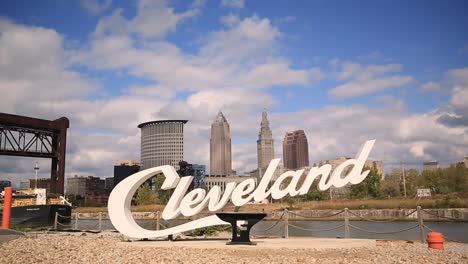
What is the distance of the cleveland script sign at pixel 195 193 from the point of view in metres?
16.3

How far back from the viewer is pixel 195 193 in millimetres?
16828

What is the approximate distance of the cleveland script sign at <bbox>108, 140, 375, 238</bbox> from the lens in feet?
53.4

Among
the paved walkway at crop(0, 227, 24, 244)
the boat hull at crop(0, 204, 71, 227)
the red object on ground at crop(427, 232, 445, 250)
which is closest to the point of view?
the red object on ground at crop(427, 232, 445, 250)

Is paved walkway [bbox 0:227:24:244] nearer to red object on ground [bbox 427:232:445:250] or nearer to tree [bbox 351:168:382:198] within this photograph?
red object on ground [bbox 427:232:445:250]

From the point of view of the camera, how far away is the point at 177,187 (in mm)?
16438

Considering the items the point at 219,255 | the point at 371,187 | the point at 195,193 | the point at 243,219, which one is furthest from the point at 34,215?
the point at 371,187

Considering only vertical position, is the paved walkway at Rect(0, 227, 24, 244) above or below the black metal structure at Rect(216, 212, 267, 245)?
below

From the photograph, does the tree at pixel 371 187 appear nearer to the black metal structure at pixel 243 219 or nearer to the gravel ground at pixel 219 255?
the gravel ground at pixel 219 255

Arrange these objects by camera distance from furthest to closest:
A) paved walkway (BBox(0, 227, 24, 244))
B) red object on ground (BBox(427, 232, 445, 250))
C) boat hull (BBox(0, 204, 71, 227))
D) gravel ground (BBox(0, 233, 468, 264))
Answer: boat hull (BBox(0, 204, 71, 227))
paved walkway (BBox(0, 227, 24, 244))
red object on ground (BBox(427, 232, 445, 250))
gravel ground (BBox(0, 233, 468, 264))

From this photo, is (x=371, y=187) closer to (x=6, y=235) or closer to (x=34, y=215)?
(x=34, y=215)

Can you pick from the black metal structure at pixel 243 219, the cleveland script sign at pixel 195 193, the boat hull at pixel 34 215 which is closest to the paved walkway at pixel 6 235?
the cleveland script sign at pixel 195 193

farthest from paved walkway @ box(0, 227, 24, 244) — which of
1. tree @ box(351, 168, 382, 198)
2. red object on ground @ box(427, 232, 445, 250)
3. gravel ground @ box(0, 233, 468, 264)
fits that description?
tree @ box(351, 168, 382, 198)

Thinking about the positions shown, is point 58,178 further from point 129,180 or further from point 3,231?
point 129,180

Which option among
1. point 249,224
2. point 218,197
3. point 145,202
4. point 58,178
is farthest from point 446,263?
point 145,202
